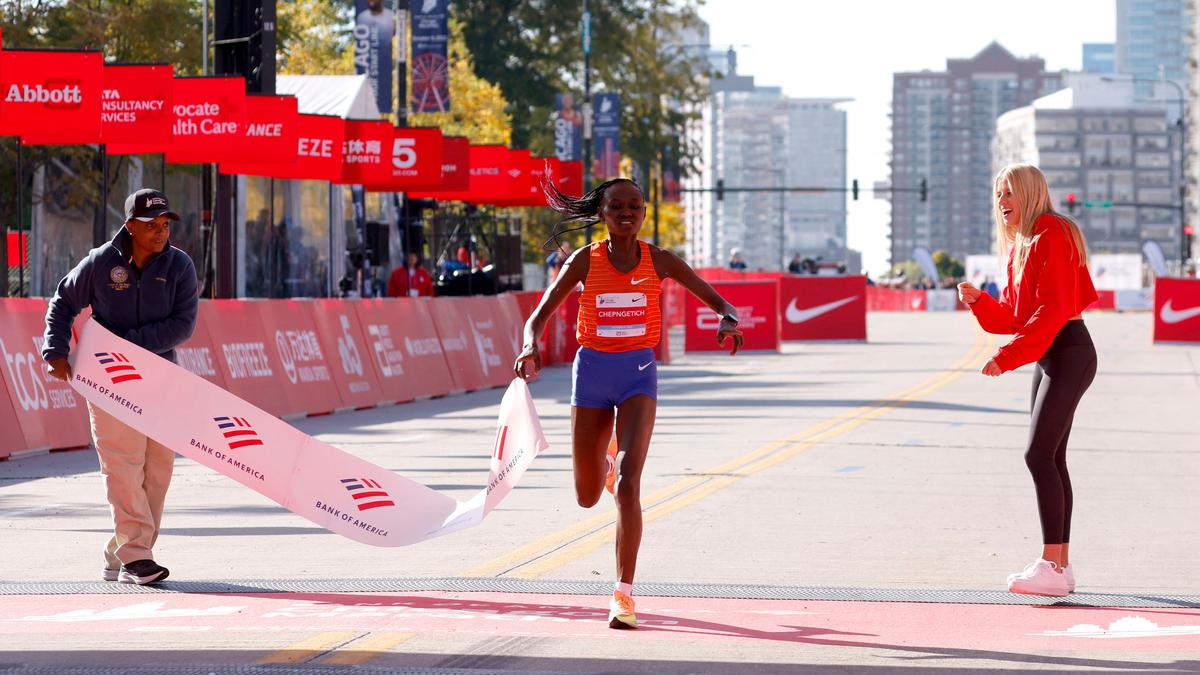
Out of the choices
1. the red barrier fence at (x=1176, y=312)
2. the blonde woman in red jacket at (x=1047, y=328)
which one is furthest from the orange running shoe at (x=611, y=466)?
the red barrier fence at (x=1176, y=312)

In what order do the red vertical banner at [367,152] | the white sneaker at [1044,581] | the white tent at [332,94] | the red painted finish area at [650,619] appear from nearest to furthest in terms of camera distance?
1. the red painted finish area at [650,619]
2. the white sneaker at [1044,581]
3. the red vertical banner at [367,152]
4. the white tent at [332,94]

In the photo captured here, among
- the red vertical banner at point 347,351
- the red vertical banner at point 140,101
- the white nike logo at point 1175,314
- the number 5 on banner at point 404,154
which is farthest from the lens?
the white nike logo at point 1175,314

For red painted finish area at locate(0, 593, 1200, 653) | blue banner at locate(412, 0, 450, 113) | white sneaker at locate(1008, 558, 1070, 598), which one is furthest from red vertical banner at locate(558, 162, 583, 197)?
red painted finish area at locate(0, 593, 1200, 653)

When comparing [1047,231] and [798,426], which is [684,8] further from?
[1047,231]

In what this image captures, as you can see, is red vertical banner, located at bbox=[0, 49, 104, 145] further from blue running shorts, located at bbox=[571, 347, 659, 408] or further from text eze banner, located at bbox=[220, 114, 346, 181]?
blue running shorts, located at bbox=[571, 347, 659, 408]

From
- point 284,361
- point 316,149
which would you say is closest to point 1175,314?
point 316,149

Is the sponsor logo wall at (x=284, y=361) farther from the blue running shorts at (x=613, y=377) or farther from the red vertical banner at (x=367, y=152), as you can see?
the red vertical banner at (x=367, y=152)

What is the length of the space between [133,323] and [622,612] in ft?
9.91

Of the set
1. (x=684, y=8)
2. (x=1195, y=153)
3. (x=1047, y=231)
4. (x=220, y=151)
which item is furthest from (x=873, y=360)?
(x=1195, y=153)

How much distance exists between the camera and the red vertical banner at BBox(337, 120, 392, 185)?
32969 millimetres

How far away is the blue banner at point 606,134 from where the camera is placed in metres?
60.8

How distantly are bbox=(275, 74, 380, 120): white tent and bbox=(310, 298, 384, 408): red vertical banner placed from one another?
43.3 ft

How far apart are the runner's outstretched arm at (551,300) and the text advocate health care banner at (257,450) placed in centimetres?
103

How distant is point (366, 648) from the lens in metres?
7.71
